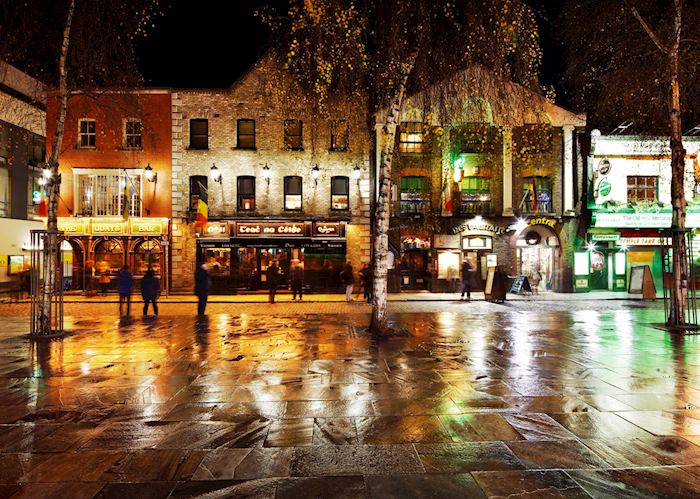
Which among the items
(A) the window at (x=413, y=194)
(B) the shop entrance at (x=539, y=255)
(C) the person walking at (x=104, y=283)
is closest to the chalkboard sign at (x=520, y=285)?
(B) the shop entrance at (x=539, y=255)

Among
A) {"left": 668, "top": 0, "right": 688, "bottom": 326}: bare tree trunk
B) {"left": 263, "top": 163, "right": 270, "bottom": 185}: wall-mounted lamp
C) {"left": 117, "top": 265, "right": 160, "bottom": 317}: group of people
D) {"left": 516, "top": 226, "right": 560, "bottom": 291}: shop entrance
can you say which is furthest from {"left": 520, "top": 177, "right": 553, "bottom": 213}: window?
{"left": 117, "top": 265, "right": 160, "bottom": 317}: group of people

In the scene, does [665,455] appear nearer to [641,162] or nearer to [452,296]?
[452,296]

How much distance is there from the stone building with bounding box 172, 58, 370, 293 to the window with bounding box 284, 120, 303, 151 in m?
0.05

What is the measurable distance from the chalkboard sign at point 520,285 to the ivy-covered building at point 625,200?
435 cm

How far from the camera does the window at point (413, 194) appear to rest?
2653 centimetres

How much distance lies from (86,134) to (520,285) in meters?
23.6

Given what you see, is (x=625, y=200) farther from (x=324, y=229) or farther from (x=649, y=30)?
(x=324, y=229)

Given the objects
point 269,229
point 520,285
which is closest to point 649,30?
point 520,285

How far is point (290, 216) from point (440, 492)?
2218cm

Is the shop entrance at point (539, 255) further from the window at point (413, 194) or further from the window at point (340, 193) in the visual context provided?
the window at point (340, 193)

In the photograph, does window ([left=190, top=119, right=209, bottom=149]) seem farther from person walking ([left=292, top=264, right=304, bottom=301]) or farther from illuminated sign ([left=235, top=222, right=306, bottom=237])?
person walking ([left=292, top=264, right=304, bottom=301])

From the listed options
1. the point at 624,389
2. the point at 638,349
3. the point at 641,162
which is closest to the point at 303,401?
the point at 624,389

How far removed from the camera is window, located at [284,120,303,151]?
85.1 ft

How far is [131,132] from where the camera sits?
25.9 metres
